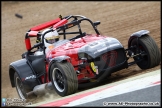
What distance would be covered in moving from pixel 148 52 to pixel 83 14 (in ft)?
35.0

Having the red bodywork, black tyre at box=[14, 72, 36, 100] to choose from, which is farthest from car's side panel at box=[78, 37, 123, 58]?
black tyre at box=[14, 72, 36, 100]

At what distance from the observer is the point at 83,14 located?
19.0 meters

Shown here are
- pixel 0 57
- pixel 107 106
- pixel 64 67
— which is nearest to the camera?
pixel 107 106

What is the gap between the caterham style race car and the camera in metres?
7.88

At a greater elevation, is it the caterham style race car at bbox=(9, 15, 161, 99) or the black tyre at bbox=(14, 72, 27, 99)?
the caterham style race car at bbox=(9, 15, 161, 99)

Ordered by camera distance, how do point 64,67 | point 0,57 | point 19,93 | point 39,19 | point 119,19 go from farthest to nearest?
1. point 39,19
2. point 119,19
3. point 0,57
4. point 19,93
5. point 64,67

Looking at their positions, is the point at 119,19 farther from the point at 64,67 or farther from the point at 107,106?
the point at 107,106

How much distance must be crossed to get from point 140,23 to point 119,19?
5.41ft

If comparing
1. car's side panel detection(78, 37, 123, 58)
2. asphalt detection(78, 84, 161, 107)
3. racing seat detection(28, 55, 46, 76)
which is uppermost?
car's side panel detection(78, 37, 123, 58)

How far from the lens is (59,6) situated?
21.5 metres

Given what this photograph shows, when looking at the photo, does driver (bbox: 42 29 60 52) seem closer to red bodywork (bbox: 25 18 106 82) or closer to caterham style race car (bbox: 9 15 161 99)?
caterham style race car (bbox: 9 15 161 99)

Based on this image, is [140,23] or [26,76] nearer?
[26,76]

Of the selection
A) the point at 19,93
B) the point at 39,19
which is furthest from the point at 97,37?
the point at 39,19

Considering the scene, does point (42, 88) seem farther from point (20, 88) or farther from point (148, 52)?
point (148, 52)
